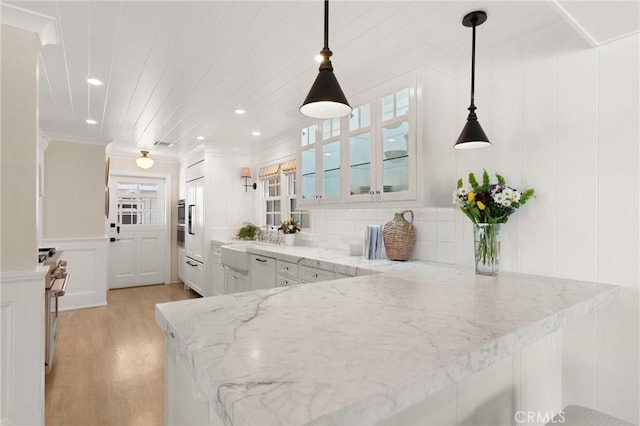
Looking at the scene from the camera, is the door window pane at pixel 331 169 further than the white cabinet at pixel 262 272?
No

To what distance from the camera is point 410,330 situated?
0.95 metres

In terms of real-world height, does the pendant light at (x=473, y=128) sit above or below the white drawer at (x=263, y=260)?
above

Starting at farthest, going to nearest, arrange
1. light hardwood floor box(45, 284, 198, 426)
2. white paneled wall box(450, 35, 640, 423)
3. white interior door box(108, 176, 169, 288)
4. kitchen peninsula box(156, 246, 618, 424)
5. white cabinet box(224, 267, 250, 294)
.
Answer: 1. white interior door box(108, 176, 169, 288)
2. white cabinet box(224, 267, 250, 294)
3. light hardwood floor box(45, 284, 198, 426)
4. white paneled wall box(450, 35, 640, 423)
5. kitchen peninsula box(156, 246, 618, 424)

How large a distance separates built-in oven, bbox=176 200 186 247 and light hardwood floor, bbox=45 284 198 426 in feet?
5.70

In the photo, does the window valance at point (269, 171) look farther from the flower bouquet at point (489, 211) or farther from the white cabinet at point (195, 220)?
the flower bouquet at point (489, 211)

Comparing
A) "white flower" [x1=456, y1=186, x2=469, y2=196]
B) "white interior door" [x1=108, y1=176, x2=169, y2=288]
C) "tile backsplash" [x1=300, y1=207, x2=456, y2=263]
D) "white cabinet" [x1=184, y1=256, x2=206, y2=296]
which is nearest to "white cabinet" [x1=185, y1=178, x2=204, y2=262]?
"white cabinet" [x1=184, y1=256, x2=206, y2=296]

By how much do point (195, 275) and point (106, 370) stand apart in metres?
2.64

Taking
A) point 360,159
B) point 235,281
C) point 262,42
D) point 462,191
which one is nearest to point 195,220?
point 235,281

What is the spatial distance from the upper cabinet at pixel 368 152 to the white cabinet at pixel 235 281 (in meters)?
1.30

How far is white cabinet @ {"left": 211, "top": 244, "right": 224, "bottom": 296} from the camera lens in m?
4.72

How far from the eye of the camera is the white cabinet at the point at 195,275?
17.1 feet

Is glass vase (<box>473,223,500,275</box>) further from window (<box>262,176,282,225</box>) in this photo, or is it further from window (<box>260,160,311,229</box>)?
window (<box>262,176,282,225</box>)

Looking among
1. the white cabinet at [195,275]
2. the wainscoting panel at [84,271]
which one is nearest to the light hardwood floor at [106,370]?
the wainscoting panel at [84,271]

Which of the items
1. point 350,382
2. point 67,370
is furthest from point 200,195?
point 350,382
